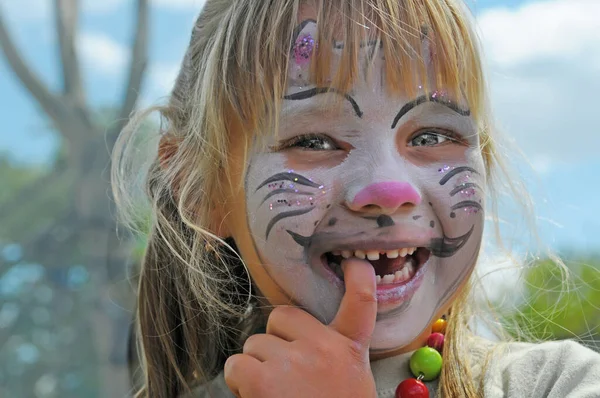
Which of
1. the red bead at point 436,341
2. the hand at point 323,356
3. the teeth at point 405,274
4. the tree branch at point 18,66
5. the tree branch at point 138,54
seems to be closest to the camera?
the hand at point 323,356

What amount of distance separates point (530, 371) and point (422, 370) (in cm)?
18

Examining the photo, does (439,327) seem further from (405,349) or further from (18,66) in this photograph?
(18,66)

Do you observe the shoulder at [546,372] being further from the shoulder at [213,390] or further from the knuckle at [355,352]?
the shoulder at [213,390]

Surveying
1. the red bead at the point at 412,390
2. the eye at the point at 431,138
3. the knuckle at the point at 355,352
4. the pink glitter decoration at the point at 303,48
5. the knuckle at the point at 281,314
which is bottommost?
the red bead at the point at 412,390

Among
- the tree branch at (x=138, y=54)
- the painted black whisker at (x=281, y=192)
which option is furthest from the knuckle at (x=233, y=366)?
the tree branch at (x=138, y=54)

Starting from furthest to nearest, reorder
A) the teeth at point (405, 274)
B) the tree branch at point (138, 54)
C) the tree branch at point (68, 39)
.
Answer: the tree branch at point (68, 39) < the tree branch at point (138, 54) < the teeth at point (405, 274)

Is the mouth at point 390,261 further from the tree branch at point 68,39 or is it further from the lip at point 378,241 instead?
the tree branch at point 68,39

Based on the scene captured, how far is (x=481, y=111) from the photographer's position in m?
1.34

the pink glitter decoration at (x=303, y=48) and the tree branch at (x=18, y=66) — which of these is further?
the tree branch at (x=18, y=66)

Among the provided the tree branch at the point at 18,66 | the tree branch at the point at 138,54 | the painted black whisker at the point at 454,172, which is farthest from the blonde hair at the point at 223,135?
the tree branch at the point at 18,66

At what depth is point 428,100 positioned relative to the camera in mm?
1222

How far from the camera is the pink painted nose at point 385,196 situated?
1129 millimetres

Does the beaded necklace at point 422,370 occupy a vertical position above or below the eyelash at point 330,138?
below

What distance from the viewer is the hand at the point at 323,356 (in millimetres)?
1113
